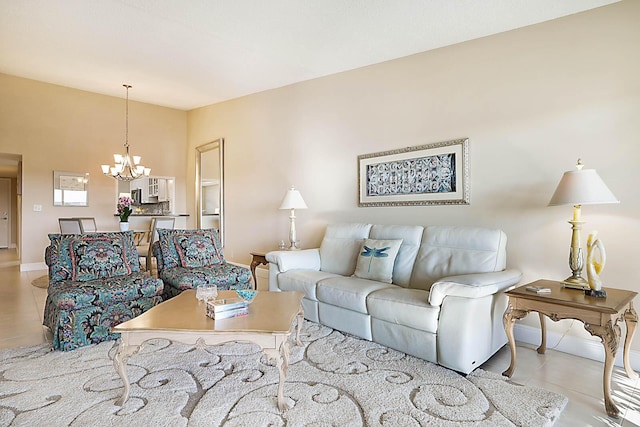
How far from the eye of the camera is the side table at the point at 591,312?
1883 mm

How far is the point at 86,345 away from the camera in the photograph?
→ 8.80 feet

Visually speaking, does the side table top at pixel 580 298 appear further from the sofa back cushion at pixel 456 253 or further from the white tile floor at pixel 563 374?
the white tile floor at pixel 563 374

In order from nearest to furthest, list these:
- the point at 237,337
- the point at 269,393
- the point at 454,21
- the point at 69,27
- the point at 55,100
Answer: the point at 237,337
the point at 269,393
the point at 454,21
the point at 69,27
the point at 55,100

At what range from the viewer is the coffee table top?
1.83 m

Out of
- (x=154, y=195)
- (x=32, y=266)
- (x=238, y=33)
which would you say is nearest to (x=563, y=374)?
(x=238, y=33)

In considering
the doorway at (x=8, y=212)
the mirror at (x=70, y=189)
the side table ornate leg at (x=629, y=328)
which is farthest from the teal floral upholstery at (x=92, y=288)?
the doorway at (x=8, y=212)

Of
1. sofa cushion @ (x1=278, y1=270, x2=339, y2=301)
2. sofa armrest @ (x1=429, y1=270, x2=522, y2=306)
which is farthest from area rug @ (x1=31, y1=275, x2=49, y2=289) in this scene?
sofa armrest @ (x1=429, y1=270, x2=522, y2=306)

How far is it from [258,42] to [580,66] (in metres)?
2.86

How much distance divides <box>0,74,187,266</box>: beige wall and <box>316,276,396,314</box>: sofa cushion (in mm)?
5419

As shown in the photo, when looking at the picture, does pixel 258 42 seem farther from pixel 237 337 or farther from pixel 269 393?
pixel 269 393

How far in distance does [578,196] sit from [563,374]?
1.17 m

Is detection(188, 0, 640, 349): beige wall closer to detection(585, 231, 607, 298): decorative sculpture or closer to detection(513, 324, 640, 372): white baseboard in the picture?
detection(513, 324, 640, 372): white baseboard

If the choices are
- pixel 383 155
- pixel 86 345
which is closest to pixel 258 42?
pixel 383 155

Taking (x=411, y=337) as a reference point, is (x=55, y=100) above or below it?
above
